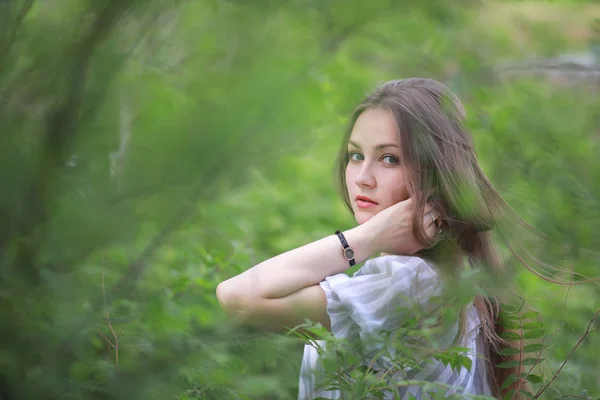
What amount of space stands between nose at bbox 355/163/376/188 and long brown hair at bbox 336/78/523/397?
4.4 inches

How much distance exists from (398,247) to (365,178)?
269mm

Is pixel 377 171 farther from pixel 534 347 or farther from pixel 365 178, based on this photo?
pixel 534 347

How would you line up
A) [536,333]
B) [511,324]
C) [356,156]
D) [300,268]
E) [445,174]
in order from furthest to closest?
[356,156] → [445,174] → [300,268] → [511,324] → [536,333]

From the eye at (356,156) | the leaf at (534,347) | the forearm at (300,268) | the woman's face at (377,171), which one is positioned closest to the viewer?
the leaf at (534,347)

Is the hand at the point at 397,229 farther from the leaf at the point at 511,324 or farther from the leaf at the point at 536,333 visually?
the leaf at the point at 536,333

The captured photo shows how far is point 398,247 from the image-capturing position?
2.02 meters

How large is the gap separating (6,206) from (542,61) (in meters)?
1.59

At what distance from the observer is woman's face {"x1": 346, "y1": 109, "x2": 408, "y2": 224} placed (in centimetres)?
217

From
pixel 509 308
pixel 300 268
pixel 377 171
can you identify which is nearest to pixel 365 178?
pixel 377 171

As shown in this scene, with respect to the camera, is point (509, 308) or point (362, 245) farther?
point (362, 245)

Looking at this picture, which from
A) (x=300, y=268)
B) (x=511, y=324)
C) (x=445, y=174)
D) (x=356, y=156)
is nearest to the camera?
(x=511, y=324)

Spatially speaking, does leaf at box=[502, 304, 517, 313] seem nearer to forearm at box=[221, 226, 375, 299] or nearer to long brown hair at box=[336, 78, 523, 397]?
long brown hair at box=[336, 78, 523, 397]

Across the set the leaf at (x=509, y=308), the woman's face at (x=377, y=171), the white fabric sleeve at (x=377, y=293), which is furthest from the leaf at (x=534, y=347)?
the woman's face at (x=377, y=171)

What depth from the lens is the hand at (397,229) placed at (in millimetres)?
2023
